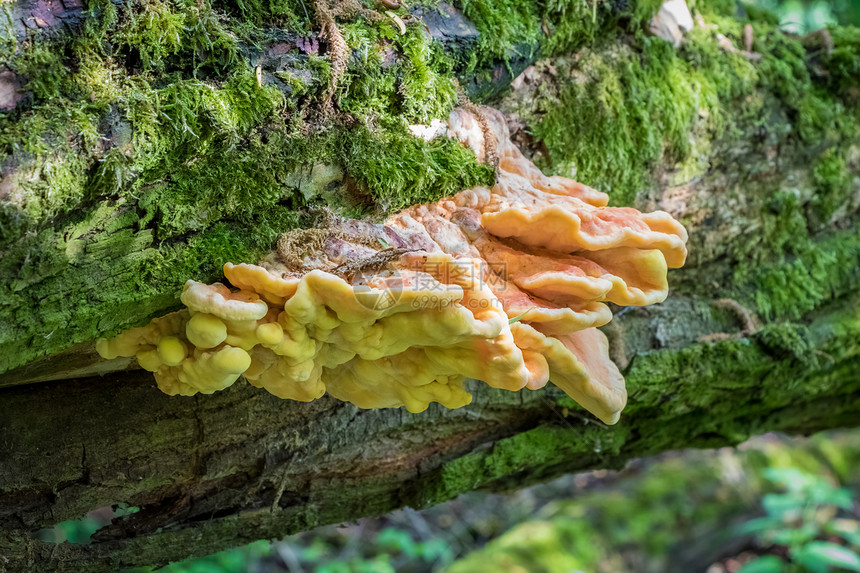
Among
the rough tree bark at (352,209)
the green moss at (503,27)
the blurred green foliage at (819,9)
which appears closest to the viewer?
the rough tree bark at (352,209)

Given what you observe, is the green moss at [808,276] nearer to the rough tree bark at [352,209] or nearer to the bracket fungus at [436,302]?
the rough tree bark at [352,209]

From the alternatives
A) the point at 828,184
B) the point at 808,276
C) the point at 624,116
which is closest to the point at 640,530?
the point at 808,276

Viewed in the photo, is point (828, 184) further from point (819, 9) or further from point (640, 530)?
point (819, 9)

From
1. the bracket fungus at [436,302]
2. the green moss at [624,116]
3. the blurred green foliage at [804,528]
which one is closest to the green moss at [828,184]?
the green moss at [624,116]

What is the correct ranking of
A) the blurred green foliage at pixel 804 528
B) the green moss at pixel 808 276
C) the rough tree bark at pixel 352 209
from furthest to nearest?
1. the blurred green foliage at pixel 804 528
2. the green moss at pixel 808 276
3. the rough tree bark at pixel 352 209

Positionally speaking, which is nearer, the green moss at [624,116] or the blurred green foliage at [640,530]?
the green moss at [624,116]

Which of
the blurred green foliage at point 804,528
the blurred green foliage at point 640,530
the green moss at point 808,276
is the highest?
the green moss at point 808,276

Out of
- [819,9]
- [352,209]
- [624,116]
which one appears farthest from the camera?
[819,9]

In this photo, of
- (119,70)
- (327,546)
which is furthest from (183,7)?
(327,546)
